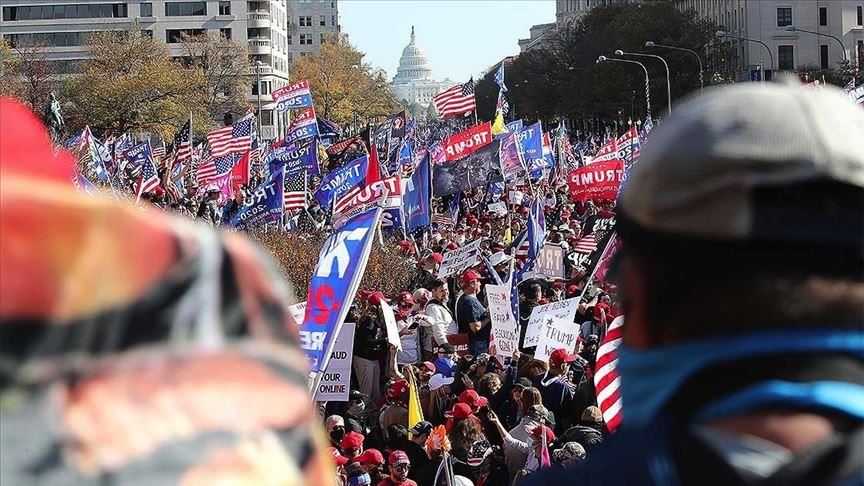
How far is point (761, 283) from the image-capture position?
140 cm

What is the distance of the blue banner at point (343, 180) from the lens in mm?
19250

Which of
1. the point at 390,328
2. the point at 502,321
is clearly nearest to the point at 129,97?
the point at 502,321

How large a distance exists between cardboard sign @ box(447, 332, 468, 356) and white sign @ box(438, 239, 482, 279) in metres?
3.50

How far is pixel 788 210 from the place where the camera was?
1377 mm

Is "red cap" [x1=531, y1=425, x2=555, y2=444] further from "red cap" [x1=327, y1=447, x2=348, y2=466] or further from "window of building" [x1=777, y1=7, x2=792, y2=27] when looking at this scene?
"window of building" [x1=777, y1=7, x2=792, y2=27]

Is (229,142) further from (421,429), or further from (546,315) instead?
(421,429)

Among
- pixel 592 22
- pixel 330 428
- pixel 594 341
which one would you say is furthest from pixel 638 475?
pixel 592 22

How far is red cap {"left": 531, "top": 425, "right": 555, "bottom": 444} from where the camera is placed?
733 centimetres

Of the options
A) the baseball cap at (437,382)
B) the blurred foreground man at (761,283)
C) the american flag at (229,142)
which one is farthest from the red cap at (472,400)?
the american flag at (229,142)

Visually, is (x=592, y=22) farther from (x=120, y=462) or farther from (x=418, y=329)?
(x=120, y=462)

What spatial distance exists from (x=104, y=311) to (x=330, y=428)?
746 centimetres

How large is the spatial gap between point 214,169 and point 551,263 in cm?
1454

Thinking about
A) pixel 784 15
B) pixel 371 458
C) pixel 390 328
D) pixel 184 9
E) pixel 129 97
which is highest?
pixel 184 9

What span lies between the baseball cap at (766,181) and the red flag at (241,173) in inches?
1062
